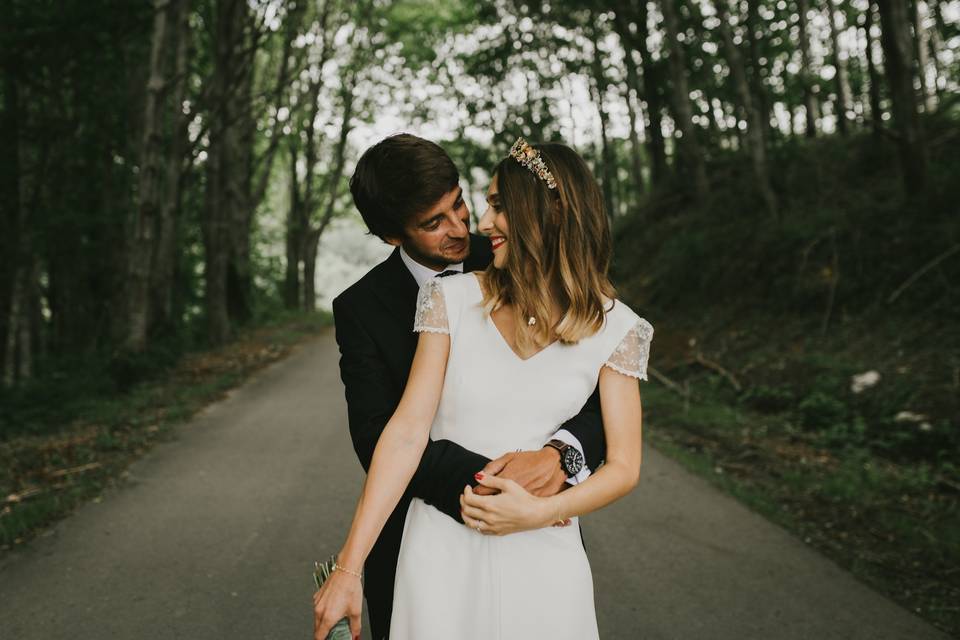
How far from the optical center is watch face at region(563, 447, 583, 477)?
78.0 inches

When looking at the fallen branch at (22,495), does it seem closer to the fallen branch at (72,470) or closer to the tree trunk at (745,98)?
the fallen branch at (72,470)

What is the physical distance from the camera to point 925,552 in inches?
199

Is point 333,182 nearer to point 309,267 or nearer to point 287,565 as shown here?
point 309,267

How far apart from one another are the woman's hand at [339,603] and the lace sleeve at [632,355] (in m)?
0.89

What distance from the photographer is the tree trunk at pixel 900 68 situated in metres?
9.73

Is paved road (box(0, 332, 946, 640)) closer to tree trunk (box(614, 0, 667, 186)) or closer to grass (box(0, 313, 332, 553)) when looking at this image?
grass (box(0, 313, 332, 553))

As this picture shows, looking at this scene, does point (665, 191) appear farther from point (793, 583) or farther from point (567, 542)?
point (567, 542)

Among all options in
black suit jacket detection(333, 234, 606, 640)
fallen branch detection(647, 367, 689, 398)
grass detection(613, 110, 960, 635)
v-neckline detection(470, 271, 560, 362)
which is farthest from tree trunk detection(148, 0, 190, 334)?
v-neckline detection(470, 271, 560, 362)

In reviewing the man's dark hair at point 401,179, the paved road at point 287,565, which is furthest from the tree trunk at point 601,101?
the man's dark hair at point 401,179

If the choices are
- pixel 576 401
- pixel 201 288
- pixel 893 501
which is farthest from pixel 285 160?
pixel 576 401

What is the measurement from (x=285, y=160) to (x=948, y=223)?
27048 mm

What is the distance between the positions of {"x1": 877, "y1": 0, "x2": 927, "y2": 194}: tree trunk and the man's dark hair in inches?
372

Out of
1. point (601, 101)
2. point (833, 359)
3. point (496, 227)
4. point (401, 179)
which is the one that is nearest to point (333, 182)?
point (601, 101)

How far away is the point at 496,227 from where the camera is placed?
2.09 meters
